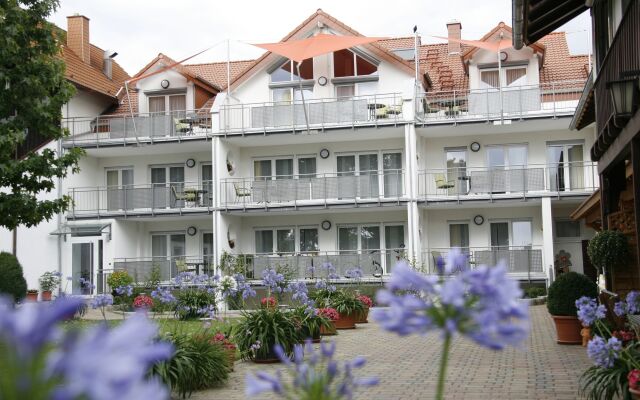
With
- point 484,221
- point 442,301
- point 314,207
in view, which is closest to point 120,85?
point 314,207

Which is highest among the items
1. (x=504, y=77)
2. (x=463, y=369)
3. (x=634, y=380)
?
(x=504, y=77)

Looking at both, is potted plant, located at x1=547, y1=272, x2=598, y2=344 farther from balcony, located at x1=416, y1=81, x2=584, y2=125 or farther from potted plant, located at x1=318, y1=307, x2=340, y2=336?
balcony, located at x1=416, y1=81, x2=584, y2=125

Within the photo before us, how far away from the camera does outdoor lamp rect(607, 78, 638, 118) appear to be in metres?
8.83

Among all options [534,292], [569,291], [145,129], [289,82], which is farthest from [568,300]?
[145,129]

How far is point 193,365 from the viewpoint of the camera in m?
9.24

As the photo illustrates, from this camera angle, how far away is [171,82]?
105 ft

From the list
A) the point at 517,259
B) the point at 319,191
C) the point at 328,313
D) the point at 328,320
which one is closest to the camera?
the point at 328,320

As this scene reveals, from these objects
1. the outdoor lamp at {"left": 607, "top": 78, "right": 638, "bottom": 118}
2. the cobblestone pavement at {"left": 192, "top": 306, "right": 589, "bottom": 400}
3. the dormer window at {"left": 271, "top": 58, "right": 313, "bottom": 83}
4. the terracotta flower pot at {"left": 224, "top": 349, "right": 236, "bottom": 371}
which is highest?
the dormer window at {"left": 271, "top": 58, "right": 313, "bottom": 83}

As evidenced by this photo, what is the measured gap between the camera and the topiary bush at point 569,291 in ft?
41.4

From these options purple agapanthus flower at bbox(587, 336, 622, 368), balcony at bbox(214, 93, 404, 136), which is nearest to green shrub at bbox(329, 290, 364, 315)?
balcony at bbox(214, 93, 404, 136)

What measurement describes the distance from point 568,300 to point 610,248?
45.6 inches

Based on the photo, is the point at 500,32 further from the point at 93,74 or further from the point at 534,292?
the point at 93,74

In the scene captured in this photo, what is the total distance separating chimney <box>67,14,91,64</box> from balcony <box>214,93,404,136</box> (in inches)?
349

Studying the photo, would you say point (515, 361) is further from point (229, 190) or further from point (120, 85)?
point (120, 85)
